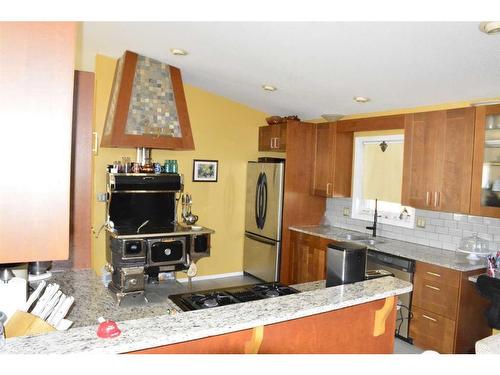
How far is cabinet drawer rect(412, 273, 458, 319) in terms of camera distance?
3268 mm

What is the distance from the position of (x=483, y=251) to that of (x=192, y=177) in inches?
140

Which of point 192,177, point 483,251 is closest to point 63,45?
point 483,251

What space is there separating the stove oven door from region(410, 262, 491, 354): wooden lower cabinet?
2.43 meters

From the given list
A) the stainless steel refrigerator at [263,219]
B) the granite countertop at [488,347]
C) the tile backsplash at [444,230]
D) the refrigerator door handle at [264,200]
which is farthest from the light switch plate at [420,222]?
the granite countertop at [488,347]

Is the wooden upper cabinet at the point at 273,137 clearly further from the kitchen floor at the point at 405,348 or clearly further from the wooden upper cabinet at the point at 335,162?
the kitchen floor at the point at 405,348

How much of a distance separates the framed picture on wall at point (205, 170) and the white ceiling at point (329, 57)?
1.17 metres

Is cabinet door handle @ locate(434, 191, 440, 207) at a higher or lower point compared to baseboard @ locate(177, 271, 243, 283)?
higher

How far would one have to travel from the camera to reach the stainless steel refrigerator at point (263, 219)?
17.1ft

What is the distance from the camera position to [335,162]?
497 centimetres

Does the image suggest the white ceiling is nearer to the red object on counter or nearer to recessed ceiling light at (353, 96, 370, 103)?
recessed ceiling light at (353, 96, 370, 103)

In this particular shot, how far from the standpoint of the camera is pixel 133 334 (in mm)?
1244

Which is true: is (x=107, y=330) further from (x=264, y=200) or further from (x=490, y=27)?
(x=264, y=200)

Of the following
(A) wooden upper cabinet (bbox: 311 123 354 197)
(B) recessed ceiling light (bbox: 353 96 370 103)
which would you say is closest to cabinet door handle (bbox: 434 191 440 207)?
(B) recessed ceiling light (bbox: 353 96 370 103)

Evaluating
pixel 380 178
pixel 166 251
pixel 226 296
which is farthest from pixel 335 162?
pixel 226 296
